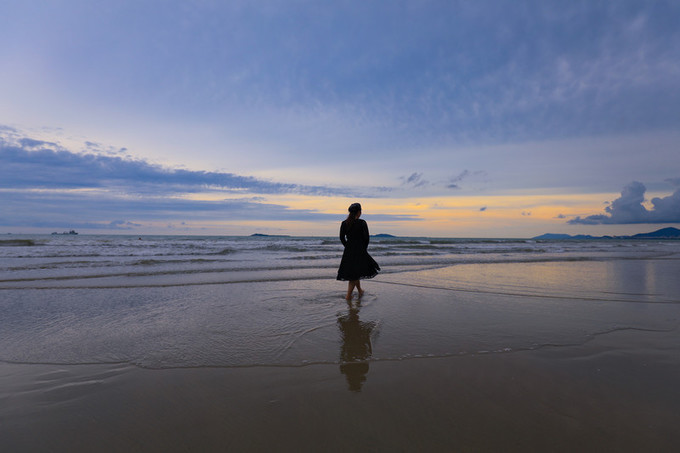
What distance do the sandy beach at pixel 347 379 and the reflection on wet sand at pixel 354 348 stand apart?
0.03 m

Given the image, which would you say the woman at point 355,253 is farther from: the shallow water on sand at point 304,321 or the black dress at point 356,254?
the shallow water on sand at point 304,321

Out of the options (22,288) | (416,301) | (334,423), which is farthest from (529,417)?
A: (22,288)

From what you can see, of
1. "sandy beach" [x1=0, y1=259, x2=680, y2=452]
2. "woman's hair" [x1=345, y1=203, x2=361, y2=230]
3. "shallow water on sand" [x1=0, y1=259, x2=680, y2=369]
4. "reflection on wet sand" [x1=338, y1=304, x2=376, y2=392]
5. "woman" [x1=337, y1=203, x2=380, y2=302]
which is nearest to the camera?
"sandy beach" [x1=0, y1=259, x2=680, y2=452]

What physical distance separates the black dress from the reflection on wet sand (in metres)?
1.61

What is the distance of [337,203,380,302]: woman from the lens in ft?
24.5

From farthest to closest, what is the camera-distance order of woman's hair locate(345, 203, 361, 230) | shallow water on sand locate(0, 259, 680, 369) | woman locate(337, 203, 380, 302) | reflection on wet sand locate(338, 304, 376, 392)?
woman locate(337, 203, 380, 302)
woman's hair locate(345, 203, 361, 230)
shallow water on sand locate(0, 259, 680, 369)
reflection on wet sand locate(338, 304, 376, 392)

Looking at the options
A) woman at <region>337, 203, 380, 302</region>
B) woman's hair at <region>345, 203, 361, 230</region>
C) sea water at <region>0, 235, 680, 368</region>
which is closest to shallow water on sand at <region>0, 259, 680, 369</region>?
sea water at <region>0, 235, 680, 368</region>

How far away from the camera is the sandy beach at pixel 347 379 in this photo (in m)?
2.31

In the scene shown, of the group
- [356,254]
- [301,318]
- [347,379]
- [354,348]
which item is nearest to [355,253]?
[356,254]

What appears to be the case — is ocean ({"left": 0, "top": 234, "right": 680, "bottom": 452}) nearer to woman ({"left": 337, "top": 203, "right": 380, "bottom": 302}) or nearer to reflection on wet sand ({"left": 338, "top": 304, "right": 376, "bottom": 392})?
reflection on wet sand ({"left": 338, "top": 304, "right": 376, "bottom": 392})

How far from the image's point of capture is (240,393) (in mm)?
2930

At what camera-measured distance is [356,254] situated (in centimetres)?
757

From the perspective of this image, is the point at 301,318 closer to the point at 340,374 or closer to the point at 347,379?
the point at 340,374

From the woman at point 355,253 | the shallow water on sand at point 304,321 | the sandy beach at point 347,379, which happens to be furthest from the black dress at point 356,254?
the sandy beach at point 347,379
